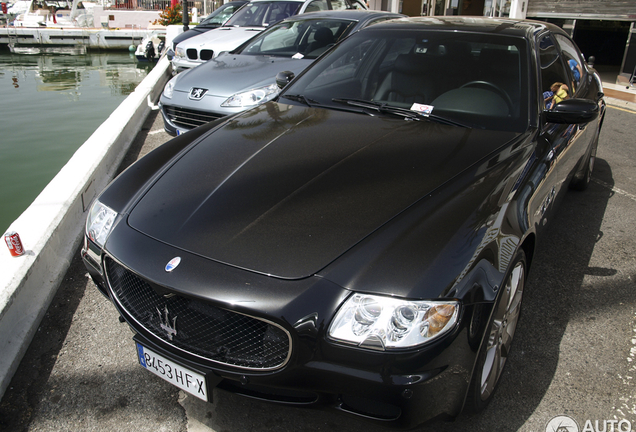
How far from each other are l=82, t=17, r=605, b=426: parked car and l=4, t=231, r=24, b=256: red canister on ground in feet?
2.48

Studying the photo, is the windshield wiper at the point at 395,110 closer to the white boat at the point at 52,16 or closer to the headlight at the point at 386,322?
the headlight at the point at 386,322

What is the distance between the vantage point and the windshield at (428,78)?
2.69 meters

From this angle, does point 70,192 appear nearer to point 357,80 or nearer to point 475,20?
point 357,80

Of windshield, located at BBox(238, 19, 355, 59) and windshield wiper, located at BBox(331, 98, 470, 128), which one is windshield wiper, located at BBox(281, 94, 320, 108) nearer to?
windshield wiper, located at BBox(331, 98, 470, 128)

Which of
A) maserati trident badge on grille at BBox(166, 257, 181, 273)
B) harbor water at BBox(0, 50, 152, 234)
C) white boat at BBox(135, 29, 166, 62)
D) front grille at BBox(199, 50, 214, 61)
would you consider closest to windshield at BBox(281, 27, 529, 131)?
maserati trident badge on grille at BBox(166, 257, 181, 273)

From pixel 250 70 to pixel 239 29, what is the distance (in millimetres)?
3179

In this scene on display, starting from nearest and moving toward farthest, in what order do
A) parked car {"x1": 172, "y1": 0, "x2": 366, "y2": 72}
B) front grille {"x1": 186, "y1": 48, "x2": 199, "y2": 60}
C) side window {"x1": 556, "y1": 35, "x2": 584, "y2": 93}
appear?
1. side window {"x1": 556, "y1": 35, "x2": 584, "y2": 93}
2. parked car {"x1": 172, "y1": 0, "x2": 366, "y2": 72}
3. front grille {"x1": 186, "y1": 48, "x2": 199, "y2": 60}

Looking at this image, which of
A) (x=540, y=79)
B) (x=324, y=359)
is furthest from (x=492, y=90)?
(x=324, y=359)

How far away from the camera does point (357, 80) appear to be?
316 centimetres

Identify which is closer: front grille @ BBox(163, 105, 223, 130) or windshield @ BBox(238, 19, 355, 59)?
front grille @ BBox(163, 105, 223, 130)

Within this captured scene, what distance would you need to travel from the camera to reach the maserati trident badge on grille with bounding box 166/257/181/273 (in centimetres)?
177

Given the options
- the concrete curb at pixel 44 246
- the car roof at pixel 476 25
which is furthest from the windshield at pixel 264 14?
the car roof at pixel 476 25

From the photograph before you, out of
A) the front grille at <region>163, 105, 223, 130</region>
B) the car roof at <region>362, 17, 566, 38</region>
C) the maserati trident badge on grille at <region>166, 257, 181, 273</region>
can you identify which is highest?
the car roof at <region>362, 17, 566, 38</region>

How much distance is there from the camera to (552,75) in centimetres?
307
